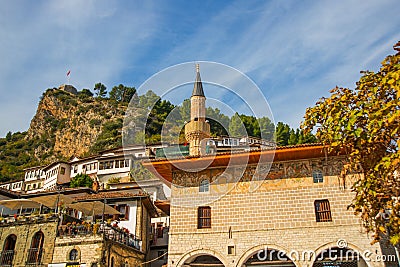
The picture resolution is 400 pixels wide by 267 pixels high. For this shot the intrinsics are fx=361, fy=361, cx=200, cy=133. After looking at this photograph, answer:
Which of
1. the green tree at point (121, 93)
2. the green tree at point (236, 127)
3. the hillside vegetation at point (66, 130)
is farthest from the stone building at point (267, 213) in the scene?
the green tree at point (121, 93)

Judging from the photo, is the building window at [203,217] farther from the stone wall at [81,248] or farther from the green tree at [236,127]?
the stone wall at [81,248]

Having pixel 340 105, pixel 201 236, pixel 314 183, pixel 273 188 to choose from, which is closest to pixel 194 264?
pixel 201 236

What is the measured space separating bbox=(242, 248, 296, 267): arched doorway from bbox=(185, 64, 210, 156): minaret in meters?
7.24

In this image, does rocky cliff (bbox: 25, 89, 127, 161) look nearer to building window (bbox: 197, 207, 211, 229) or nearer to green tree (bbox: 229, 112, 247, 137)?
green tree (bbox: 229, 112, 247, 137)

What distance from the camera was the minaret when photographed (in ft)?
74.2

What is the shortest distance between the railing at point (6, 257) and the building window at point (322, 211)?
51.5ft

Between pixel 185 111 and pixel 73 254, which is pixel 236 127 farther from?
pixel 73 254

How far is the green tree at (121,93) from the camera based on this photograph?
312 ft

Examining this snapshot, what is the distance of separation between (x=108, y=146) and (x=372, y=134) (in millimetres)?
65455

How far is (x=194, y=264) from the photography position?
699 inches

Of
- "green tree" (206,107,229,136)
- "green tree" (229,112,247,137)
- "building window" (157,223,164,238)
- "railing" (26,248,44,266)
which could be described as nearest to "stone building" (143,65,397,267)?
"green tree" (229,112,247,137)

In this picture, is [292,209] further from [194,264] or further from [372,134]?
[372,134]

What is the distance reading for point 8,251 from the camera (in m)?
19.2

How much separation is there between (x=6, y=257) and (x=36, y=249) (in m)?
2.12
